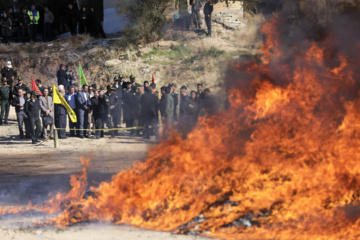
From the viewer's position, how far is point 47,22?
27.8 m

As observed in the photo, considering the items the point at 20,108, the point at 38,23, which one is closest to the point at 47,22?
the point at 38,23

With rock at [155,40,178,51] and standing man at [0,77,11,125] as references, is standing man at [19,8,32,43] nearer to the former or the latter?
rock at [155,40,178,51]

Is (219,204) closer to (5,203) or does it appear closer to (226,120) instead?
(226,120)

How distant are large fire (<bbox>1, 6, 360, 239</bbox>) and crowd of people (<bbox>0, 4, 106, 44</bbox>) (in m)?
19.3

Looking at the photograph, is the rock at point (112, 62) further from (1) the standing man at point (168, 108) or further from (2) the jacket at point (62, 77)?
(1) the standing man at point (168, 108)

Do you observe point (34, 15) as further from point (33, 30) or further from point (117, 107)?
point (117, 107)

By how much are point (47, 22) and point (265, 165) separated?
70.0 feet

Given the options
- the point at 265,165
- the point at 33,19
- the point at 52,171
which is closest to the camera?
the point at 265,165

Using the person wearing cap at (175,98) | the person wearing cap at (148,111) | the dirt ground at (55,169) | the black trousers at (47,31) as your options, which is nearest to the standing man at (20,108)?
the dirt ground at (55,169)

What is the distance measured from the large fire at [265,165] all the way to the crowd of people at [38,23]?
63.2ft

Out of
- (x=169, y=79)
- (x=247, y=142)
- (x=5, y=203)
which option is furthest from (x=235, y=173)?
(x=169, y=79)

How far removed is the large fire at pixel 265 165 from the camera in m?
8.45

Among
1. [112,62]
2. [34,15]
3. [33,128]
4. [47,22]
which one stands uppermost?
[34,15]

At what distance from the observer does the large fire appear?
27.7 ft
